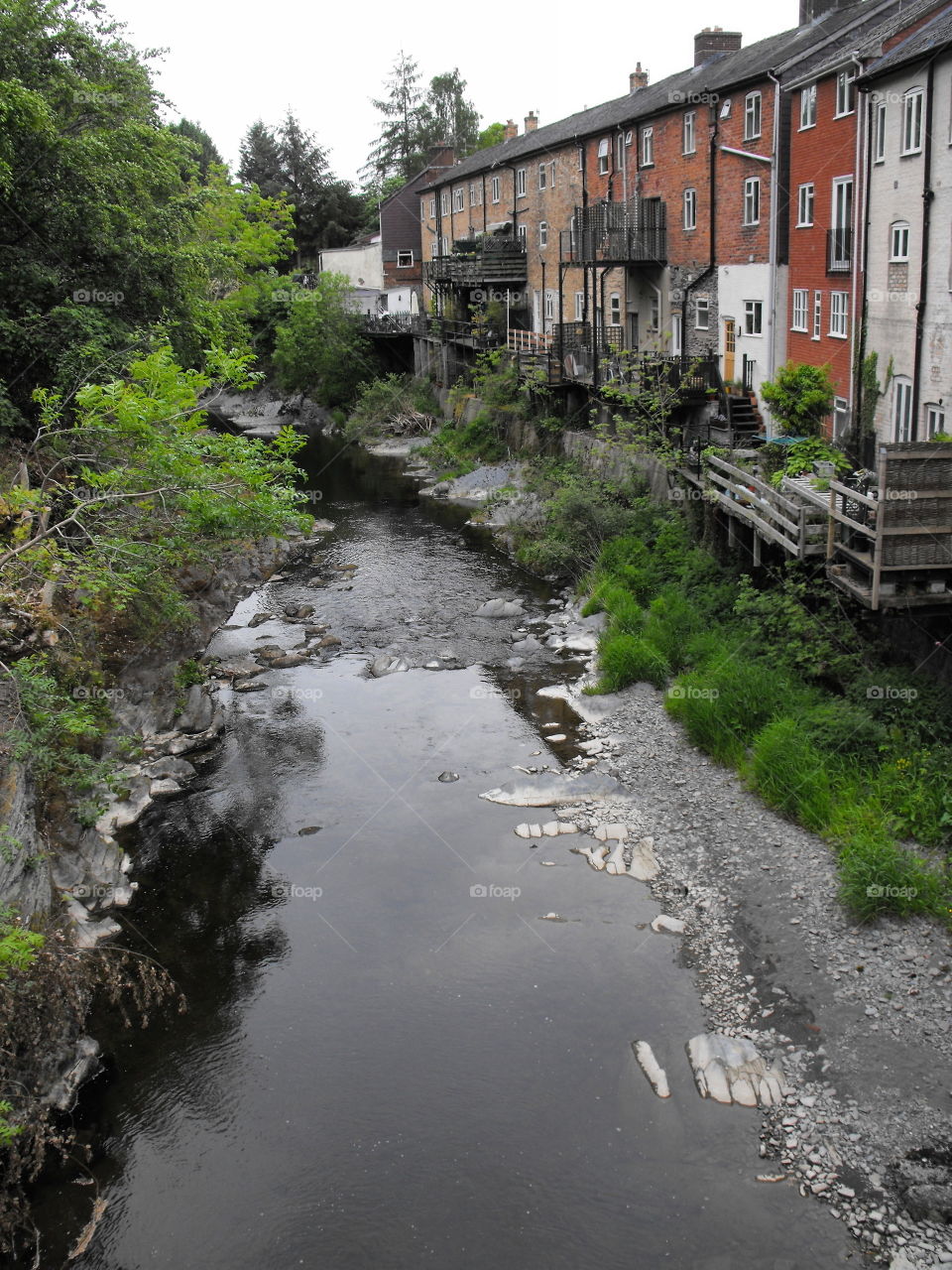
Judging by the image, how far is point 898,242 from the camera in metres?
19.1

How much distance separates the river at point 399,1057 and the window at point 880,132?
12.8 m

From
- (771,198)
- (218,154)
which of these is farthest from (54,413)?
(218,154)

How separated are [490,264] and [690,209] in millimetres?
14297

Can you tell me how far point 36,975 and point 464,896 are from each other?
17.7ft

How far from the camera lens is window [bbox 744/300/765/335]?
83.7ft

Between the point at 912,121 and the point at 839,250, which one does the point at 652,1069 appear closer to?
the point at 912,121

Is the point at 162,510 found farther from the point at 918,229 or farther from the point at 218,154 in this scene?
the point at 218,154

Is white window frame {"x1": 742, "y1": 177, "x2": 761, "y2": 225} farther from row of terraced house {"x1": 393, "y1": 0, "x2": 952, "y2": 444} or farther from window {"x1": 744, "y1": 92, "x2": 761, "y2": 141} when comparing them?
window {"x1": 744, "y1": 92, "x2": 761, "y2": 141}

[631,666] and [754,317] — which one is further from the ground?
[754,317]

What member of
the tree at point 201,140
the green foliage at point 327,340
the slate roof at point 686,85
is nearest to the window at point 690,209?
the slate roof at point 686,85

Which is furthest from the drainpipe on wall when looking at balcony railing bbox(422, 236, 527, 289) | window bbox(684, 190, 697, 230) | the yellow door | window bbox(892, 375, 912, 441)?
balcony railing bbox(422, 236, 527, 289)

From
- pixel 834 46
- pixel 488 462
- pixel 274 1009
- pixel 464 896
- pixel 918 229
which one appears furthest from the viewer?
pixel 488 462

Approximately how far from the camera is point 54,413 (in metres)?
15.1

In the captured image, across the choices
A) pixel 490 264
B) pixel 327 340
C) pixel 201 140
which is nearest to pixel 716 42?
pixel 490 264
